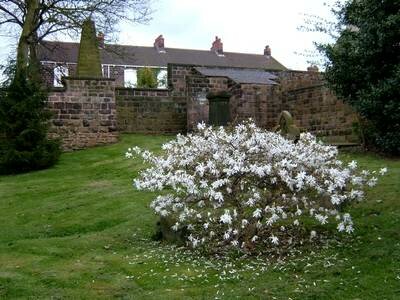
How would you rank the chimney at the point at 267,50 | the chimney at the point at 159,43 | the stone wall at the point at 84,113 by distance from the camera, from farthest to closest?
the chimney at the point at 267,50 → the chimney at the point at 159,43 → the stone wall at the point at 84,113

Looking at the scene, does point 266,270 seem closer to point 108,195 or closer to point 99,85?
point 108,195

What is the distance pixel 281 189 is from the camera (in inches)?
258

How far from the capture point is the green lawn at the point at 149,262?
5.37 m

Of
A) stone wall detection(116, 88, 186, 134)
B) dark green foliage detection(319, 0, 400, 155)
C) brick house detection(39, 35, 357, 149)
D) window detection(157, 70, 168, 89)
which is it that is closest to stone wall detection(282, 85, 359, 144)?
brick house detection(39, 35, 357, 149)

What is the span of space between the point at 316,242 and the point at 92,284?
8.68 ft

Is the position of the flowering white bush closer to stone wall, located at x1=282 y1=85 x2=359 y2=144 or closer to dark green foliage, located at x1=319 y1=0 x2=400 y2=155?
dark green foliage, located at x1=319 y1=0 x2=400 y2=155

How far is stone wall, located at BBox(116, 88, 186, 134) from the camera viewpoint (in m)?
20.7

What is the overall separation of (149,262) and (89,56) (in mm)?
15997

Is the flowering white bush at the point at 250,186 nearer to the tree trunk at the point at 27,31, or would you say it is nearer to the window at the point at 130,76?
the tree trunk at the point at 27,31

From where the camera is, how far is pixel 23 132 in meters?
15.3

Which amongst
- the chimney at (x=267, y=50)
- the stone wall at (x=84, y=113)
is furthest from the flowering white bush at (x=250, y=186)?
the chimney at (x=267, y=50)

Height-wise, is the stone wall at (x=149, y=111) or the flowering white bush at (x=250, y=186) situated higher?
the stone wall at (x=149, y=111)

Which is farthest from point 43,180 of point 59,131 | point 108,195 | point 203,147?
point 203,147

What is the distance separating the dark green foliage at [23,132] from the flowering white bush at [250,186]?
9.15 m
